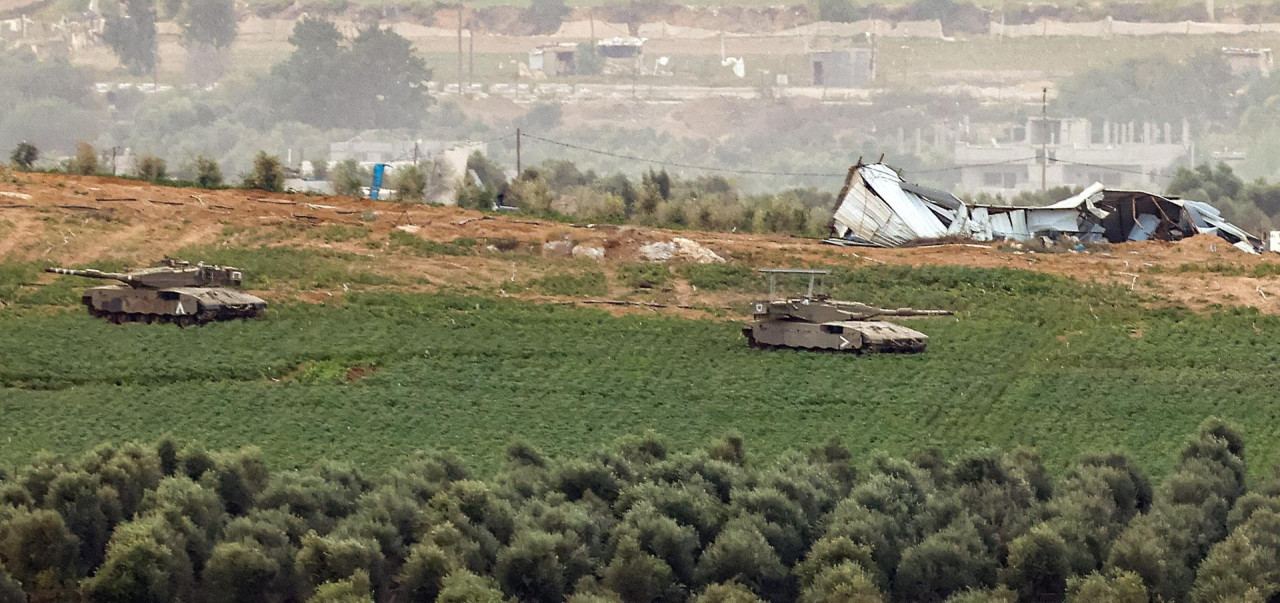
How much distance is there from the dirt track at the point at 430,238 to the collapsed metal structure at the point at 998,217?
3.36 meters

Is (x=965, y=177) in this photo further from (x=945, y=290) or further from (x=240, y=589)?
(x=240, y=589)

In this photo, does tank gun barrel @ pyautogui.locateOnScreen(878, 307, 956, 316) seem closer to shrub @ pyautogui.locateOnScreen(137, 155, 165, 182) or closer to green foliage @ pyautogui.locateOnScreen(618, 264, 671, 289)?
green foliage @ pyautogui.locateOnScreen(618, 264, 671, 289)

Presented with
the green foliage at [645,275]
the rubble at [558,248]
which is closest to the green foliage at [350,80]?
the rubble at [558,248]

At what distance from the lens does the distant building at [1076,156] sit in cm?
17438

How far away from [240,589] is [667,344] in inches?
859

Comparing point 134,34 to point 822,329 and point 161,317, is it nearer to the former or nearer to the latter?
point 161,317

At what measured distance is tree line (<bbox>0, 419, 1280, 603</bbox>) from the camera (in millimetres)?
31250

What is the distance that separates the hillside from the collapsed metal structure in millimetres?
4202

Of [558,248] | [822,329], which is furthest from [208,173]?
[822,329]

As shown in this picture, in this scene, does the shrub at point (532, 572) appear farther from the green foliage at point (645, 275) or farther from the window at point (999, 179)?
the window at point (999, 179)

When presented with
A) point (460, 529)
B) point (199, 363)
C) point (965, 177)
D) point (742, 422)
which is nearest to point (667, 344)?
point (742, 422)

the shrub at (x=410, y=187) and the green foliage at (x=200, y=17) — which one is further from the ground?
the green foliage at (x=200, y=17)

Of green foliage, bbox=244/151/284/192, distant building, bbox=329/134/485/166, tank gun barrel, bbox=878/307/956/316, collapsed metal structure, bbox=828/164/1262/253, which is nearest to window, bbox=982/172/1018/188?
distant building, bbox=329/134/485/166

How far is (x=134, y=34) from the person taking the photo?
7608 inches
